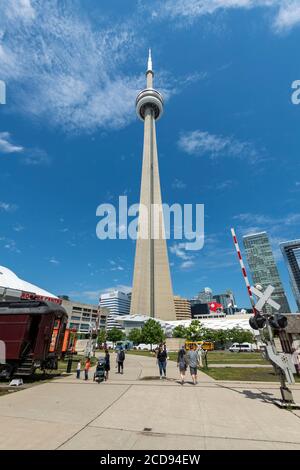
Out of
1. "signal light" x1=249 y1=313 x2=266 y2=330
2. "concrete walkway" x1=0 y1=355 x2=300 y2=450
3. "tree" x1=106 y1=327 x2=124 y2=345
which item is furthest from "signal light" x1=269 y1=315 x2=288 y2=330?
"tree" x1=106 y1=327 x2=124 y2=345

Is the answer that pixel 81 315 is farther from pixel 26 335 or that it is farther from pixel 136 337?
pixel 26 335

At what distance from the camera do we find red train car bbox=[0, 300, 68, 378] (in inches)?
519

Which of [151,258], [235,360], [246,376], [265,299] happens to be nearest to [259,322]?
[265,299]

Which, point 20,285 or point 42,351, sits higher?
point 20,285

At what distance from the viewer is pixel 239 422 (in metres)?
6.97

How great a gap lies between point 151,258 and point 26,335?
93986mm

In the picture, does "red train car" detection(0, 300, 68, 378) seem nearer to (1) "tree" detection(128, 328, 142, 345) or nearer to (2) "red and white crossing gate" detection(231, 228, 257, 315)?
(2) "red and white crossing gate" detection(231, 228, 257, 315)

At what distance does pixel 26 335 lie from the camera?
13.5 m

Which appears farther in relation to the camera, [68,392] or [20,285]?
[20,285]

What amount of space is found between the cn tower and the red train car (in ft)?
292

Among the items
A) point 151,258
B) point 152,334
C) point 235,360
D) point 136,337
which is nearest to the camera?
point 235,360
